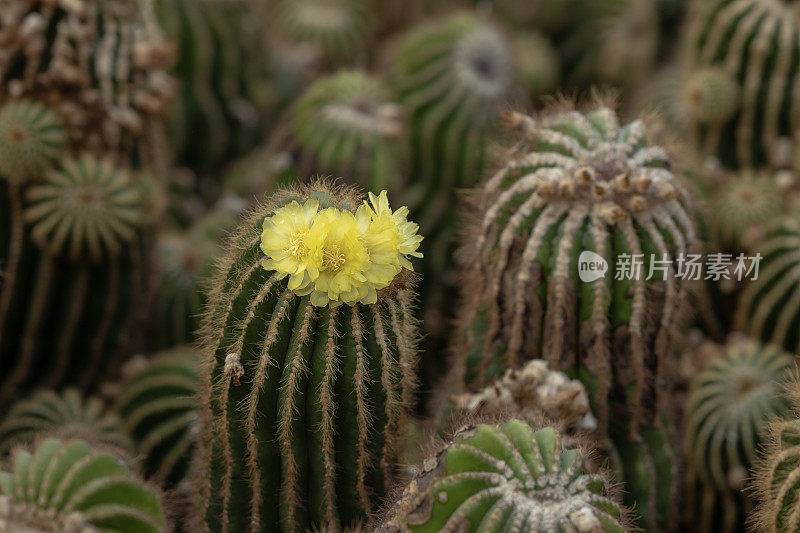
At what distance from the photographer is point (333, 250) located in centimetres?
193

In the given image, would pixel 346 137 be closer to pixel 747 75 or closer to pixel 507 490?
pixel 747 75

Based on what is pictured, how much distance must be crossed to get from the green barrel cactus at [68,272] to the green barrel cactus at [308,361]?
989 mm

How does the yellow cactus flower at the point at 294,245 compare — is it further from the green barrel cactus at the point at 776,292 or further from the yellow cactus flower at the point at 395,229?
the green barrel cactus at the point at 776,292

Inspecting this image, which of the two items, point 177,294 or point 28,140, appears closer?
point 28,140

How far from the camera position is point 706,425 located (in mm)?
2916

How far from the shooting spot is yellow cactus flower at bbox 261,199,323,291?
6.27 ft

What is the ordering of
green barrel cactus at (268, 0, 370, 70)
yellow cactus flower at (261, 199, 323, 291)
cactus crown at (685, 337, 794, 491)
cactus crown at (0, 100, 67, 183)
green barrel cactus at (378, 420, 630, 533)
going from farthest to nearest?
1. green barrel cactus at (268, 0, 370, 70)
2. cactus crown at (0, 100, 67, 183)
3. cactus crown at (685, 337, 794, 491)
4. yellow cactus flower at (261, 199, 323, 291)
5. green barrel cactus at (378, 420, 630, 533)

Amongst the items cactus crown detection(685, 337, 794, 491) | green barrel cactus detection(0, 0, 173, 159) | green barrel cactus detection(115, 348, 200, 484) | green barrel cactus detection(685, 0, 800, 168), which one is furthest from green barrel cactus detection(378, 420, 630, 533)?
green barrel cactus detection(685, 0, 800, 168)

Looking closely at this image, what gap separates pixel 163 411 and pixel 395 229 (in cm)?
146

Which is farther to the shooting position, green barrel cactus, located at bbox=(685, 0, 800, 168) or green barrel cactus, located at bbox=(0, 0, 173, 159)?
green barrel cactus, located at bbox=(685, 0, 800, 168)

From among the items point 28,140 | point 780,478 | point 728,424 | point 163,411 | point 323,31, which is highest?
point 323,31

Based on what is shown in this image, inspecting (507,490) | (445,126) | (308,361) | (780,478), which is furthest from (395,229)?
(445,126)

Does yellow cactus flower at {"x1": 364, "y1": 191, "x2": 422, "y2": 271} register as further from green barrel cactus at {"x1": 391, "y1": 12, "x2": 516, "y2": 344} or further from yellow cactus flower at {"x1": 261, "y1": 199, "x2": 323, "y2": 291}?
green barrel cactus at {"x1": 391, "y1": 12, "x2": 516, "y2": 344}

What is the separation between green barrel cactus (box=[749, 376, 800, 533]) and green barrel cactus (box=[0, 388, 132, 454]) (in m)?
1.91
